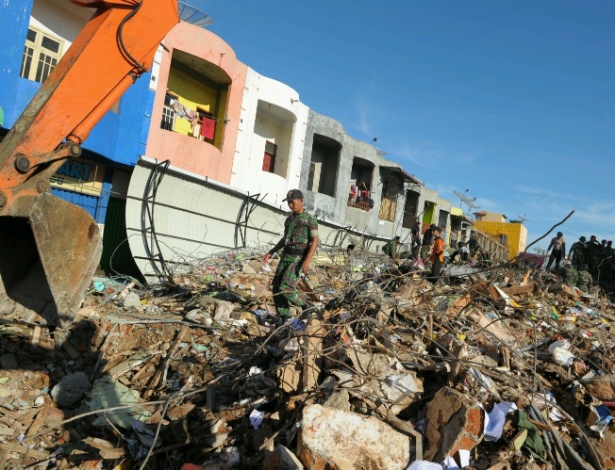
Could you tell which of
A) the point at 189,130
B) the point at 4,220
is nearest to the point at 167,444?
the point at 4,220

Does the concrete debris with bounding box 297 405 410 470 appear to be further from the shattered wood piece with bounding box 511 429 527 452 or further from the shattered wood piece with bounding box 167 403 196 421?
the shattered wood piece with bounding box 167 403 196 421

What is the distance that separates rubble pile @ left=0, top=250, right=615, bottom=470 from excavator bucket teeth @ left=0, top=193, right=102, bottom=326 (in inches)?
29.3

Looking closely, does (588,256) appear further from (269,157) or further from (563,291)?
(269,157)

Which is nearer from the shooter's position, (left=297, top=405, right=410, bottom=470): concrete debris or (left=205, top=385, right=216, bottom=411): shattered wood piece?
(left=297, top=405, right=410, bottom=470): concrete debris

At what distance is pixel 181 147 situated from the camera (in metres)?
12.5

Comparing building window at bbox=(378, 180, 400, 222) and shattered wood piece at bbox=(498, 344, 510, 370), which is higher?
building window at bbox=(378, 180, 400, 222)

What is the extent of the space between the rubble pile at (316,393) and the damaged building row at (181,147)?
3889 millimetres

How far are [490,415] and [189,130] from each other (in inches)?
484

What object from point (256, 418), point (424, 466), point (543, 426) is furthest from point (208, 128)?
point (424, 466)

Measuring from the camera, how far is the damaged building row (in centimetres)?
985

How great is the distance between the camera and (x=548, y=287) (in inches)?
389

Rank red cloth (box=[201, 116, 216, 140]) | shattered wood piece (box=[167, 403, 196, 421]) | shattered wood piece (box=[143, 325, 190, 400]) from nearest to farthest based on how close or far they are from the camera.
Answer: shattered wood piece (box=[167, 403, 196, 421]) < shattered wood piece (box=[143, 325, 190, 400]) < red cloth (box=[201, 116, 216, 140])

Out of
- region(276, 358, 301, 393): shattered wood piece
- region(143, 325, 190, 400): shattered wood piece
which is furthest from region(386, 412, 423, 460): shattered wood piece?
region(143, 325, 190, 400): shattered wood piece

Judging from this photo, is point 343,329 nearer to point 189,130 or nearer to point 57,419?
point 57,419
